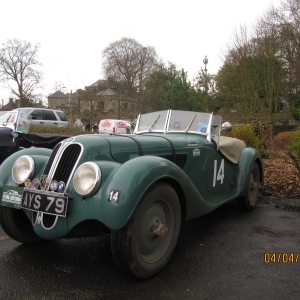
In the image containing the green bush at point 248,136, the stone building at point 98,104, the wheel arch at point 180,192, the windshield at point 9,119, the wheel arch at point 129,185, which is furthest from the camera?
the stone building at point 98,104

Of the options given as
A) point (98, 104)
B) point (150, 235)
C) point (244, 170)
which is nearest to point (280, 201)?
point (244, 170)

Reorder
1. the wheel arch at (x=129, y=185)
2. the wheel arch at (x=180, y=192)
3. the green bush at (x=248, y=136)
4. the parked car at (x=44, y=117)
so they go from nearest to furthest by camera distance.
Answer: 1. the wheel arch at (x=129, y=185)
2. the wheel arch at (x=180, y=192)
3. the green bush at (x=248, y=136)
4. the parked car at (x=44, y=117)

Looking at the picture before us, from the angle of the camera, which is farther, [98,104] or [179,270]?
[98,104]

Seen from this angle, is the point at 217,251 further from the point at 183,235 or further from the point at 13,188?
the point at 13,188

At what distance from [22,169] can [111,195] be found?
1.23 metres

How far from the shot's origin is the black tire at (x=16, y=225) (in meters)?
3.15

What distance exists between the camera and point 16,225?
10.5ft

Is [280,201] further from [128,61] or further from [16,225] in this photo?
[128,61]

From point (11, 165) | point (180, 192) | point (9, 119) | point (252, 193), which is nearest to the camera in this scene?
point (180, 192)

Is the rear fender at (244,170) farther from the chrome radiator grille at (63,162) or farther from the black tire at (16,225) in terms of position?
the black tire at (16,225)

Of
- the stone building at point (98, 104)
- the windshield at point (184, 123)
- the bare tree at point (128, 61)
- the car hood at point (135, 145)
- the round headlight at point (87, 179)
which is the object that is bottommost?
the round headlight at point (87, 179)
